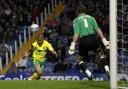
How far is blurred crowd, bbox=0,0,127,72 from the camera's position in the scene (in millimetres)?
21109

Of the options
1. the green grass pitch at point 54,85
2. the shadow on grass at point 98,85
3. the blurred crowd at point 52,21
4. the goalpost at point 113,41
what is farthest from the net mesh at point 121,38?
the blurred crowd at point 52,21

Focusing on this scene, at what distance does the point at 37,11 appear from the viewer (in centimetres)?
2495

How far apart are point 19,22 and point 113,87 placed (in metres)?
14.5

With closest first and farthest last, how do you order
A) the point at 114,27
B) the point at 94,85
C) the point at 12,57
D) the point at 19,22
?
the point at 114,27 < the point at 94,85 < the point at 12,57 < the point at 19,22

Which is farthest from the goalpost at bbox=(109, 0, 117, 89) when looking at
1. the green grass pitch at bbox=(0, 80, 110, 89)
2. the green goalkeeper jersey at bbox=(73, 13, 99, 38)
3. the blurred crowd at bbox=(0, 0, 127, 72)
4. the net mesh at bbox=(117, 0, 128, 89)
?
the blurred crowd at bbox=(0, 0, 127, 72)

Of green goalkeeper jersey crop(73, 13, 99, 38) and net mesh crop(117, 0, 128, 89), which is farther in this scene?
green goalkeeper jersey crop(73, 13, 99, 38)

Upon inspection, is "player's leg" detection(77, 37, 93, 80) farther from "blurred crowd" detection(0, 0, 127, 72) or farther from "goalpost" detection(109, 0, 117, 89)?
"blurred crowd" detection(0, 0, 127, 72)

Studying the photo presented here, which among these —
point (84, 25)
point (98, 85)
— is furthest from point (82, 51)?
point (98, 85)

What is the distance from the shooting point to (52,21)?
23656mm

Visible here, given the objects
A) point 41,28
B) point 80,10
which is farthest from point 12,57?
point 80,10

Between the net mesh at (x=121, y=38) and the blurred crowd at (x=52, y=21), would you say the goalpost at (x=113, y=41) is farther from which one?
the blurred crowd at (x=52, y=21)

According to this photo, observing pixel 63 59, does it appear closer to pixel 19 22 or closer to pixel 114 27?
pixel 19 22

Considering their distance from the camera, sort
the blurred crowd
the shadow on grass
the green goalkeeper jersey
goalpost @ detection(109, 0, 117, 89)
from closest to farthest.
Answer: goalpost @ detection(109, 0, 117, 89) < the shadow on grass < the green goalkeeper jersey < the blurred crowd

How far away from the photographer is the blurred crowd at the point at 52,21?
69.3 feet
